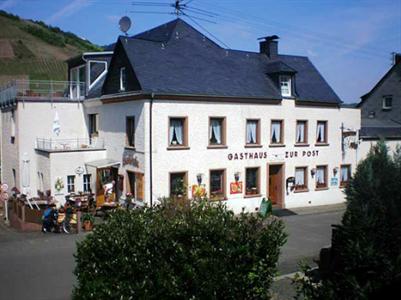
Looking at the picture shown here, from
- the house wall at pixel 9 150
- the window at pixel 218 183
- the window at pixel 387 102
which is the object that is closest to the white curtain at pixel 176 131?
the window at pixel 218 183

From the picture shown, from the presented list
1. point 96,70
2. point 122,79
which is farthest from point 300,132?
point 96,70

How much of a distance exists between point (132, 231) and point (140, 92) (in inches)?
534

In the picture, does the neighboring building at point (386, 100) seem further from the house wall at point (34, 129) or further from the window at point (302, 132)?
the house wall at point (34, 129)

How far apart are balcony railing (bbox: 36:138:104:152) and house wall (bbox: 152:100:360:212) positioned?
18.6ft

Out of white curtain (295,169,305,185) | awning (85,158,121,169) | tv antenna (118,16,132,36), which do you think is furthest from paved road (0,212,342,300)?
tv antenna (118,16,132,36)

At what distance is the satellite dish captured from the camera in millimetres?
28062

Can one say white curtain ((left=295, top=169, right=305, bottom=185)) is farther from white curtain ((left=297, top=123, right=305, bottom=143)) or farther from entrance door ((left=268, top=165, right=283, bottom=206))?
white curtain ((left=297, top=123, right=305, bottom=143))

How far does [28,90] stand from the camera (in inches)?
1085

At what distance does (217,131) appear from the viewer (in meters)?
23.2

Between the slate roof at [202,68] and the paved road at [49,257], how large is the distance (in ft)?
24.0

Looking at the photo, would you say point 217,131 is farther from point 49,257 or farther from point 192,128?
point 49,257

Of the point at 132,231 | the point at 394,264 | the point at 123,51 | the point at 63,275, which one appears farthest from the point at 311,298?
the point at 123,51

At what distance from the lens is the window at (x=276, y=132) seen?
25.1 metres

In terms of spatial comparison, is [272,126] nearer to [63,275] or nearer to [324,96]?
[324,96]
